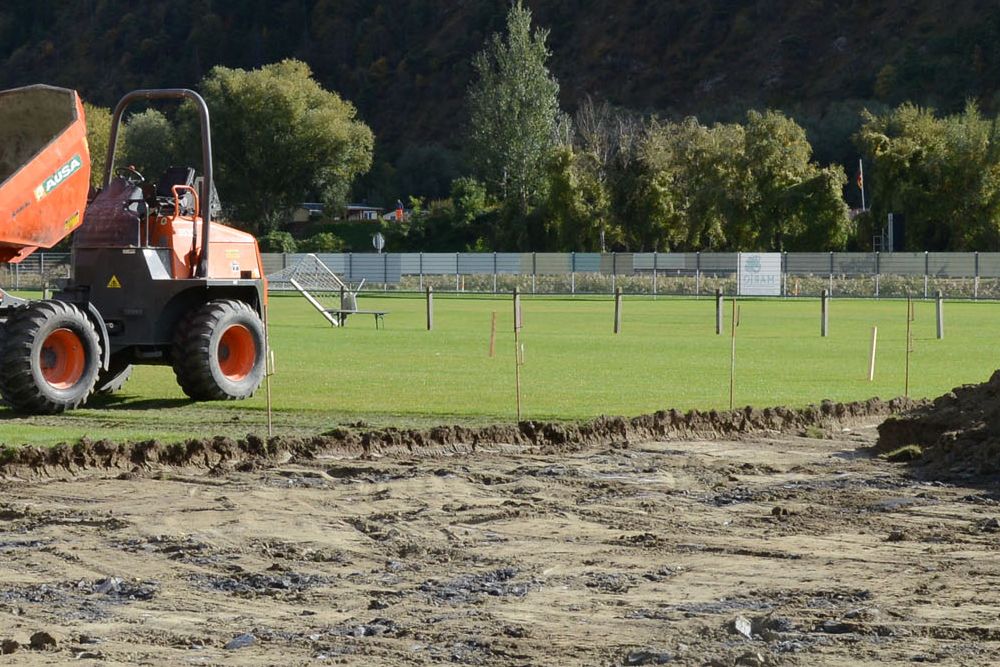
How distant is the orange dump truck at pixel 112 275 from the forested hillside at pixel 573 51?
88.6 metres

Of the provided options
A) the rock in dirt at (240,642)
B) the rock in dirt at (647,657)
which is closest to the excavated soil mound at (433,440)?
the rock in dirt at (240,642)

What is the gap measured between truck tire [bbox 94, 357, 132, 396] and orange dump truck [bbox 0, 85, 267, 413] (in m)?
0.02

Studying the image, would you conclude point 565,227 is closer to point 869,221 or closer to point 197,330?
point 869,221

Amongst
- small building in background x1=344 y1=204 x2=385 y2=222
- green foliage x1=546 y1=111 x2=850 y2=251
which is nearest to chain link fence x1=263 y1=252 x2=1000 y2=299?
green foliage x1=546 y1=111 x2=850 y2=251

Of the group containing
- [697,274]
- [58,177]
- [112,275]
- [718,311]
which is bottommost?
[718,311]

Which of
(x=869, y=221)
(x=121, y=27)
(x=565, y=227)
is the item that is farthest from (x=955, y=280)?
(x=121, y=27)

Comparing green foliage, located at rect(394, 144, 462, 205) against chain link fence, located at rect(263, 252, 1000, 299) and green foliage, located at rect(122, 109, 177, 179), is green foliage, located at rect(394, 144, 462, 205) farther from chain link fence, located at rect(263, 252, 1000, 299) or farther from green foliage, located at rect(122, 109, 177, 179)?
chain link fence, located at rect(263, 252, 1000, 299)

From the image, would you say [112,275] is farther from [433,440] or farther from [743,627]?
[743,627]

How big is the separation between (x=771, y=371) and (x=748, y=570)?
51.0 ft

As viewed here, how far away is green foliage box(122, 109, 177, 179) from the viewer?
97.3 metres

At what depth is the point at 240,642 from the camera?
792 centimetres

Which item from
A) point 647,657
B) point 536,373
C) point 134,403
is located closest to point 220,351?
point 134,403

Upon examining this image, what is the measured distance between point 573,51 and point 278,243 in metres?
48.8

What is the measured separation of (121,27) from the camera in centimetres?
15562
